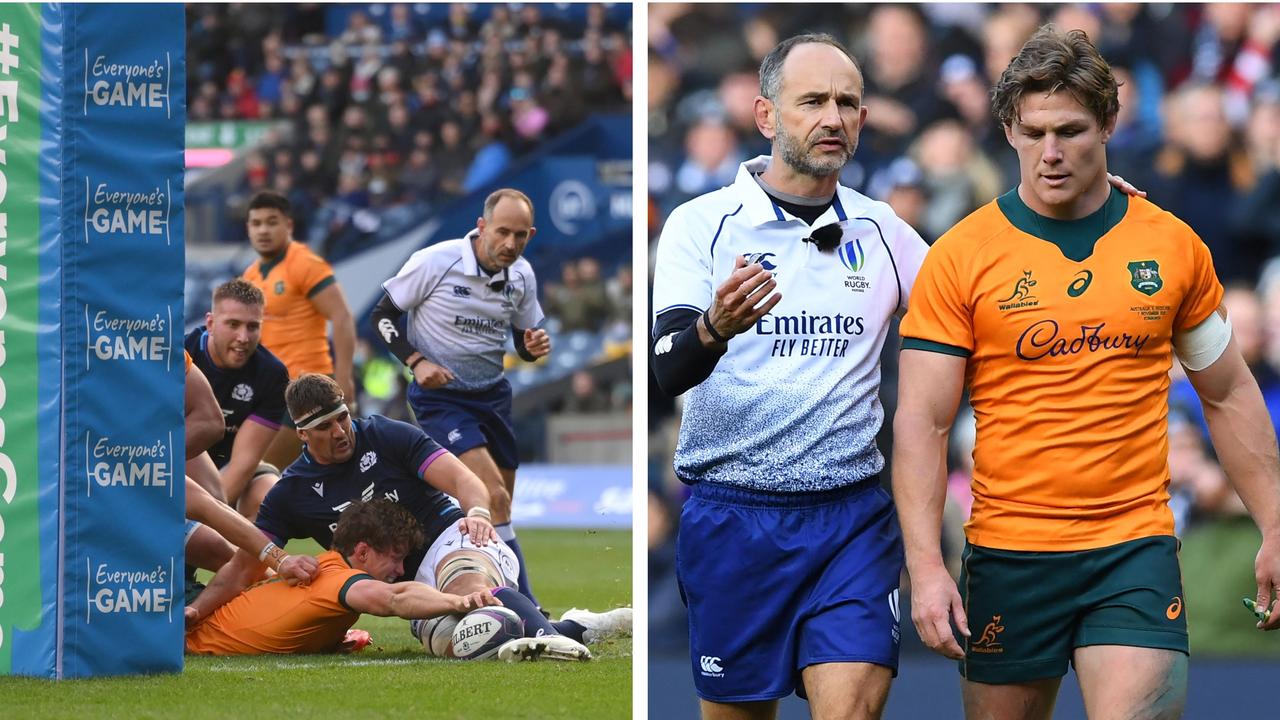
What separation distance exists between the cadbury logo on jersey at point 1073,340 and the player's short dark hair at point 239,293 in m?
5.55

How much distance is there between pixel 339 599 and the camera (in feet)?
25.0

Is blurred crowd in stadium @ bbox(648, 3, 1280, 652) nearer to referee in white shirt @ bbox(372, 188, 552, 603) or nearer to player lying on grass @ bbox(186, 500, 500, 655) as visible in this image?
referee in white shirt @ bbox(372, 188, 552, 603)

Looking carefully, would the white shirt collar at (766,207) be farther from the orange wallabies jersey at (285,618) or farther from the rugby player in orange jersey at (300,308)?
the rugby player in orange jersey at (300,308)

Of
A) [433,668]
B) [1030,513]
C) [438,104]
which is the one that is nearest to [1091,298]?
[1030,513]

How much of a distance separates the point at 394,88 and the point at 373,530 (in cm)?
1229

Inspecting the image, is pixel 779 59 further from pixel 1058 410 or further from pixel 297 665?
pixel 297 665

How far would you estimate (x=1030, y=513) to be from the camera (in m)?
4.20

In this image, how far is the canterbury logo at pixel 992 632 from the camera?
14.0 feet

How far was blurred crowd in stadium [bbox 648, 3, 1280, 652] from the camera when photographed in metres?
9.69

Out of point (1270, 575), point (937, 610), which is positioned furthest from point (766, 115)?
point (1270, 575)

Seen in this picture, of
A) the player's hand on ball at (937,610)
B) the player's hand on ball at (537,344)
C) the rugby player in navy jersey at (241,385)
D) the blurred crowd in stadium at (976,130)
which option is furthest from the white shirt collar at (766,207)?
the blurred crowd in stadium at (976,130)

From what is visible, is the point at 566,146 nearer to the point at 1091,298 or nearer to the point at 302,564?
the point at 302,564

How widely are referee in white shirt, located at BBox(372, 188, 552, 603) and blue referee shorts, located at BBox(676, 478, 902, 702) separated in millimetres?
4333

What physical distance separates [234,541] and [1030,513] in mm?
4612
